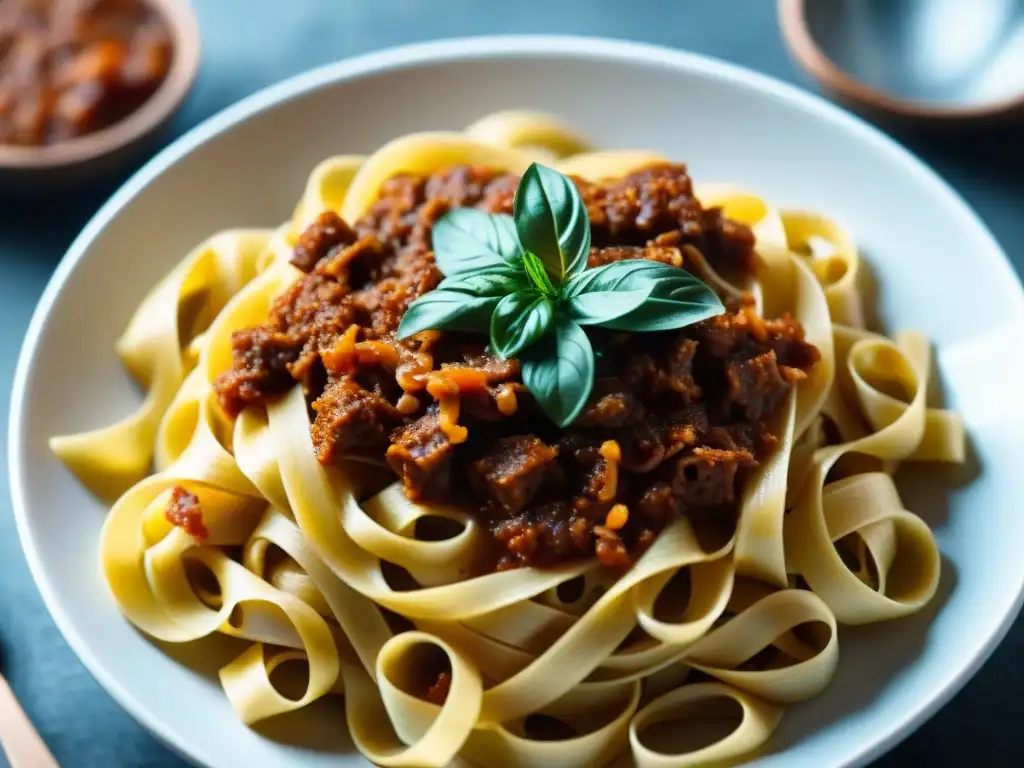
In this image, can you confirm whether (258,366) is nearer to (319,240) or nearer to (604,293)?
(319,240)

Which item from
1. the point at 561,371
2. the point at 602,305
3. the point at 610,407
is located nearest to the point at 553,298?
the point at 602,305

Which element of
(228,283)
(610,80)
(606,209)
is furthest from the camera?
(610,80)

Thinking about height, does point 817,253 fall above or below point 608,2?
below

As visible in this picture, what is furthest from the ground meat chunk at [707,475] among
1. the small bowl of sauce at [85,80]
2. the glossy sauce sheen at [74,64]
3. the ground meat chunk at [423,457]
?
the glossy sauce sheen at [74,64]

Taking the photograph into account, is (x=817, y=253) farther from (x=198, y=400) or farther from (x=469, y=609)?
(x=198, y=400)

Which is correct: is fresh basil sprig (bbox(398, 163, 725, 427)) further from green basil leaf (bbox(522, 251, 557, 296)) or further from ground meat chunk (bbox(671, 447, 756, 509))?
ground meat chunk (bbox(671, 447, 756, 509))

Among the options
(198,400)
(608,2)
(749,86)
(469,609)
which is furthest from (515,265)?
(608,2)
